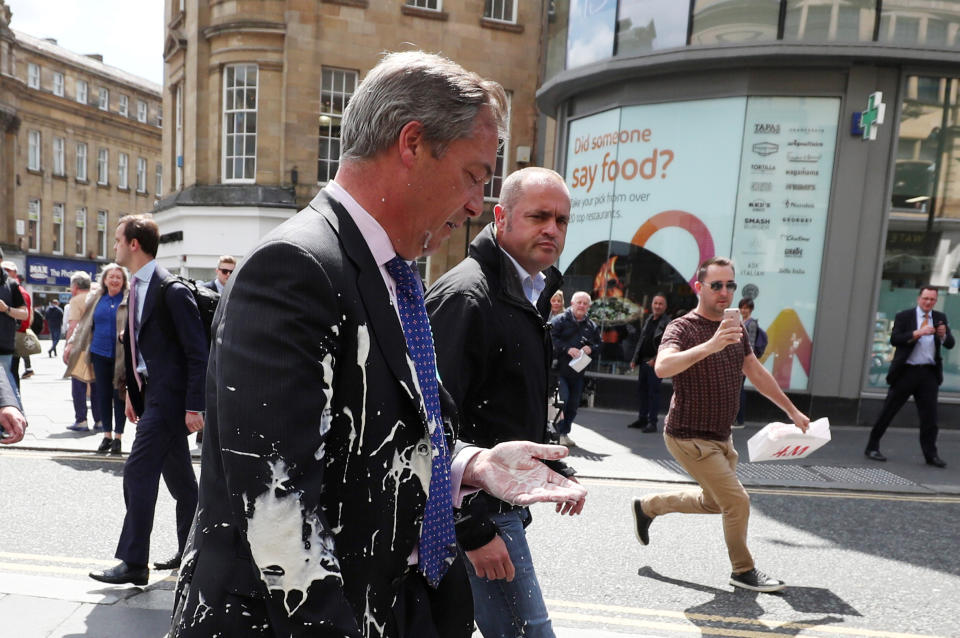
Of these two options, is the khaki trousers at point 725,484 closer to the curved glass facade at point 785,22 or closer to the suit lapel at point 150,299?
the suit lapel at point 150,299

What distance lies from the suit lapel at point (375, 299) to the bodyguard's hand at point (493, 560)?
2.84ft

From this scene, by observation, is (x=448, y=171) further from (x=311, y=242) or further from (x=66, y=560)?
(x=66, y=560)

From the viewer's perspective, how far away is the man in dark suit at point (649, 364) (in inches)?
332

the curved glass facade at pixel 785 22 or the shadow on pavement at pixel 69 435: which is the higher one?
the curved glass facade at pixel 785 22

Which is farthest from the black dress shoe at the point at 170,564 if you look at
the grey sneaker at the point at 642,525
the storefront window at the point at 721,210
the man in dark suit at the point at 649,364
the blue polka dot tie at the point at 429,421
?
the storefront window at the point at 721,210

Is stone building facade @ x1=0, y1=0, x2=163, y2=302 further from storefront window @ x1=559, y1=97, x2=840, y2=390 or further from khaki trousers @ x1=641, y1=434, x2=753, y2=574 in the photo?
khaki trousers @ x1=641, y1=434, x2=753, y2=574

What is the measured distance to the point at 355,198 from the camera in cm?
123

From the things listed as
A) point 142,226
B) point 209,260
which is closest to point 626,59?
point 142,226

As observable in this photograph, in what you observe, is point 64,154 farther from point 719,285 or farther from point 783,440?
point 783,440

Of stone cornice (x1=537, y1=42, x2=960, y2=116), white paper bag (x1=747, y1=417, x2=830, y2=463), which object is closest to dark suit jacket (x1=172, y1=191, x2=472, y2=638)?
white paper bag (x1=747, y1=417, x2=830, y2=463)

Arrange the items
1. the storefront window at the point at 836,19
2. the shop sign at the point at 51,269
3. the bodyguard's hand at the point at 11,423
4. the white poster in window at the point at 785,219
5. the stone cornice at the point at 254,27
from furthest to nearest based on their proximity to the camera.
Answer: the shop sign at the point at 51,269, the stone cornice at the point at 254,27, the white poster in window at the point at 785,219, the storefront window at the point at 836,19, the bodyguard's hand at the point at 11,423

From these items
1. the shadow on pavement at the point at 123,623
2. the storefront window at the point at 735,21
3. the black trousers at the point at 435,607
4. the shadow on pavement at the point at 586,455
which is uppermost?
the storefront window at the point at 735,21

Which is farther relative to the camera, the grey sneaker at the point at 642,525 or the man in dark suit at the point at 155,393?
the grey sneaker at the point at 642,525

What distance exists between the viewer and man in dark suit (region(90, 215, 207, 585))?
3502 millimetres
